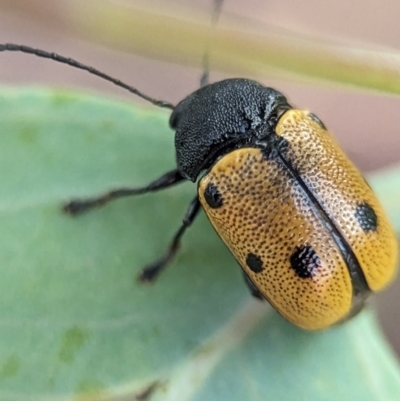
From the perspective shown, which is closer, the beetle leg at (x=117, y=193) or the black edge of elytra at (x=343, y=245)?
the black edge of elytra at (x=343, y=245)

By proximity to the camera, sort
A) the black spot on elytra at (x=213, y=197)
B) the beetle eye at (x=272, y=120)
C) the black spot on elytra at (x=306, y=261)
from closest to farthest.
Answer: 1. the black spot on elytra at (x=306, y=261)
2. the black spot on elytra at (x=213, y=197)
3. the beetle eye at (x=272, y=120)

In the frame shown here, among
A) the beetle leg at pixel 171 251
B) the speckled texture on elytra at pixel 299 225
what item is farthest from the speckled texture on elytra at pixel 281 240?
the beetle leg at pixel 171 251

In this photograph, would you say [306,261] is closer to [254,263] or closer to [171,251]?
[254,263]

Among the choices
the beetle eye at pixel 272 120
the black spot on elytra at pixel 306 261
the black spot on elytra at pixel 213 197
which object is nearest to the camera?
the black spot on elytra at pixel 306 261

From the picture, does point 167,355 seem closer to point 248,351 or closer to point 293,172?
point 248,351

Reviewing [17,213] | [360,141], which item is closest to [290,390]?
[17,213]

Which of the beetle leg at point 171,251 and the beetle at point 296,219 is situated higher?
the beetle at point 296,219

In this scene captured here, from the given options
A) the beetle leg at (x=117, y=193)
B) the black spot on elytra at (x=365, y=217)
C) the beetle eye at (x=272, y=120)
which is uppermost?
the beetle eye at (x=272, y=120)

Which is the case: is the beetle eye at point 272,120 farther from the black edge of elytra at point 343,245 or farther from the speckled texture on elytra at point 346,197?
the black edge of elytra at point 343,245

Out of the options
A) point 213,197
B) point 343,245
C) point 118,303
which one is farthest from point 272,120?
point 118,303
